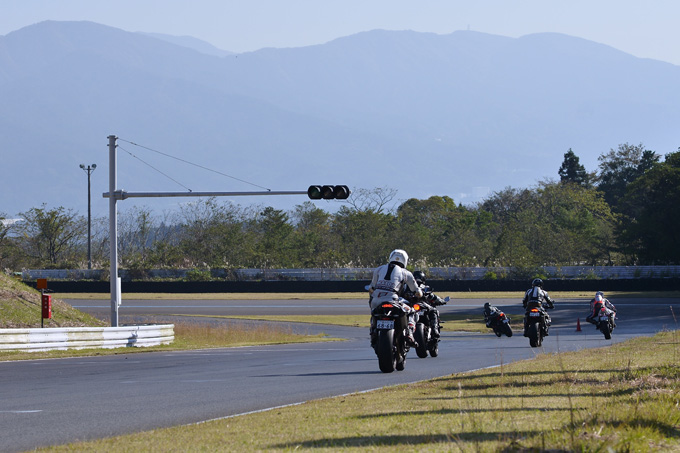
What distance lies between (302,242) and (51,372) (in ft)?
251

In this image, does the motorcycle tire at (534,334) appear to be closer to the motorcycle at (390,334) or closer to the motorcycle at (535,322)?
the motorcycle at (535,322)

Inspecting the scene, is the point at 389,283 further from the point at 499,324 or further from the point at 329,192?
the point at 499,324

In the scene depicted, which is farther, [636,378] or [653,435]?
[636,378]

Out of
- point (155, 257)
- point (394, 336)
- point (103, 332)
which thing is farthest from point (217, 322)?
point (155, 257)

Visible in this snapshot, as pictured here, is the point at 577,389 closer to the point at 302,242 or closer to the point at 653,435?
the point at 653,435

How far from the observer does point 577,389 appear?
38.9 feet

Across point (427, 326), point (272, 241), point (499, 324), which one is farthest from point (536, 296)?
point (272, 241)

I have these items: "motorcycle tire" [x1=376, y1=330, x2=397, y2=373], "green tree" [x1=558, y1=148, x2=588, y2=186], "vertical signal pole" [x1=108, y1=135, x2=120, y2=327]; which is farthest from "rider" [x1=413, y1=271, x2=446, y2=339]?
"green tree" [x1=558, y1=148, x2=588, y2=186]

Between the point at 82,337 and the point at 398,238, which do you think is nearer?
the point at 82,337

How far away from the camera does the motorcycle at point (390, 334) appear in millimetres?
15273

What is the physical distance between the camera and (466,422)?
874 centimetres

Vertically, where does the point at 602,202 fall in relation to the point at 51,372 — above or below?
above

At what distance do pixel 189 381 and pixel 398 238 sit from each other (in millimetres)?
70927

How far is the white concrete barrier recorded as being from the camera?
24.9 meters
